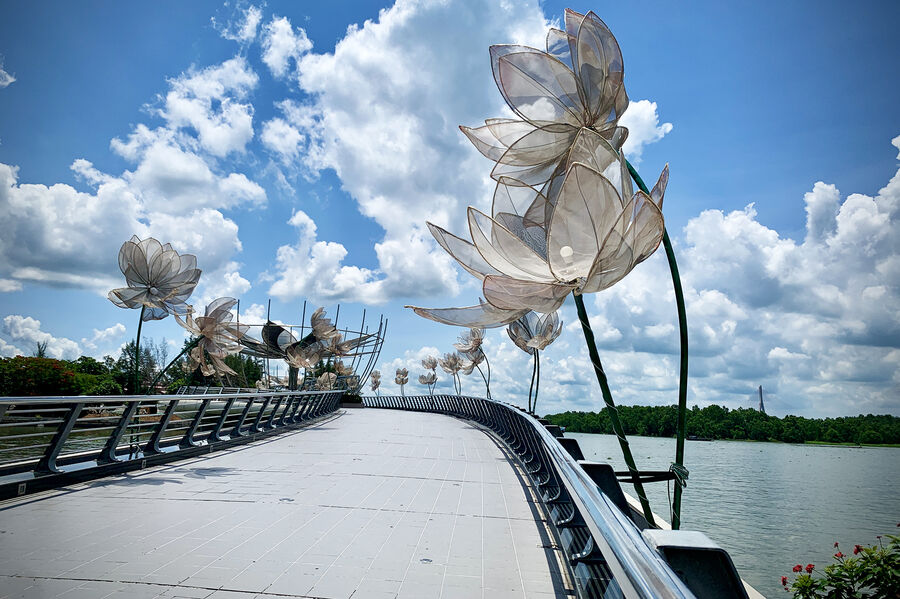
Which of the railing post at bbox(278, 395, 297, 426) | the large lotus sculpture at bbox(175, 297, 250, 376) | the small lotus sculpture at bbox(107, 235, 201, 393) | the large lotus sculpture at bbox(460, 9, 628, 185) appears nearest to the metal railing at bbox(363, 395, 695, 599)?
the large lotus sculpture at bbox(460, 9, 628, 185)

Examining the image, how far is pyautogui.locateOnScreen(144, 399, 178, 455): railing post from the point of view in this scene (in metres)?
8.79

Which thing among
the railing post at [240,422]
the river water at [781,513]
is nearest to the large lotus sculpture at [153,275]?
the railing post at [240,422]

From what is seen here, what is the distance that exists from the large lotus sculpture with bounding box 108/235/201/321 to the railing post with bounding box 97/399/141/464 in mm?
7889

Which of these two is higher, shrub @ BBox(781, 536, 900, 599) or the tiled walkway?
shrub @ BBox(781, 536, 900, 599)

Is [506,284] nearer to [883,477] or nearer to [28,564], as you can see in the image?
[28,564]

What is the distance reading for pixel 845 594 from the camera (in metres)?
4.02

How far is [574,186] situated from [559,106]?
1163mm

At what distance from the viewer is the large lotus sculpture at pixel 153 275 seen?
14.3m

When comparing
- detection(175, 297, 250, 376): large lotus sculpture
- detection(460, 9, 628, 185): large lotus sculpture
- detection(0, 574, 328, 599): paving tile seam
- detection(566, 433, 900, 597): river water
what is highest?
detection(460, 9, 628, 185): large lotus sculpture

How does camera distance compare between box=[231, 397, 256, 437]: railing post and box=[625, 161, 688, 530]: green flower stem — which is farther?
box=[231, 397, 256, 437]: railing post

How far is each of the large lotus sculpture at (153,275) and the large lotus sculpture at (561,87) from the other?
13400 millimetres

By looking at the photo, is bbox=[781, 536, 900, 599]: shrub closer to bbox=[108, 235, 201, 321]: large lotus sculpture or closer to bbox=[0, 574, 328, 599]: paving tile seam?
bbox=[0, 574, 328, 599]: paving tile seam

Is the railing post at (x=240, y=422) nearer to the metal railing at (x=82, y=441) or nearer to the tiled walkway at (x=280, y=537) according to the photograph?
the metal railing at (x=82, y=441)

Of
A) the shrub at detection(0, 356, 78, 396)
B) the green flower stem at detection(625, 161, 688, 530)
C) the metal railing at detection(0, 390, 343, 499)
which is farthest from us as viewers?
the shrub at detection(0, 356, 78, 396)
